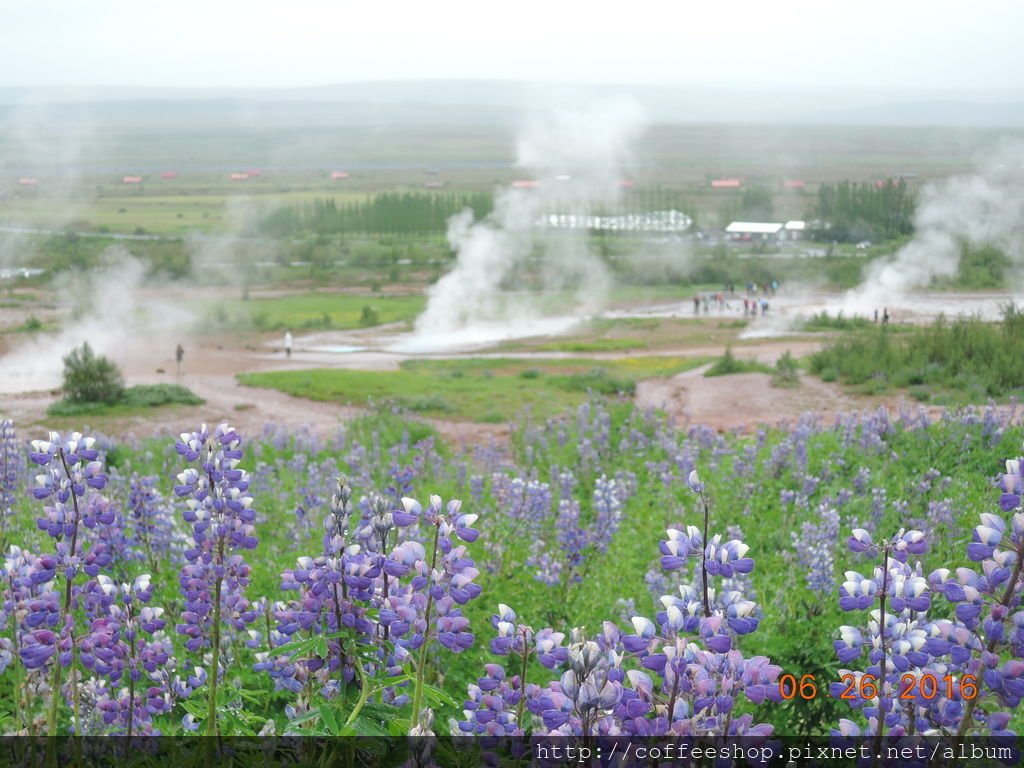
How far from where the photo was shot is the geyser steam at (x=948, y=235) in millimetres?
38781

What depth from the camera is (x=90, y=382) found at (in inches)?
797

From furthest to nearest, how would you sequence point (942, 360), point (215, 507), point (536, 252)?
point (536, 252) → point (942, 360) → point (215, 507)

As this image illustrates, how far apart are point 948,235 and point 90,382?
3445 cm

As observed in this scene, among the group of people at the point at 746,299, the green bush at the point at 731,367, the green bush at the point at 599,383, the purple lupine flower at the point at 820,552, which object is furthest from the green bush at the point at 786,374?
the group of people at the point at 746,299

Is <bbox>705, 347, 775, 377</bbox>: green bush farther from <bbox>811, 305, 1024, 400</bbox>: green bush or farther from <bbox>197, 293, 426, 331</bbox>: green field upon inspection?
<bbox>197, 293, 426, 331</bbox>: green field

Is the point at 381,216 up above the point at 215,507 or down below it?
below

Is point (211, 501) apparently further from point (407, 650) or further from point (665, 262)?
point (665, 262)

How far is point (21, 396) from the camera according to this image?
22.6m

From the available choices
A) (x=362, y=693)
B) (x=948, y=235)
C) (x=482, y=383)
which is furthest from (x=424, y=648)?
(x=948, y=235)

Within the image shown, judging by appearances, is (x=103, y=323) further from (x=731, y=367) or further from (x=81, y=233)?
(x=81, y=233)

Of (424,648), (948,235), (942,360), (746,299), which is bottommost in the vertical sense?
(746,299)

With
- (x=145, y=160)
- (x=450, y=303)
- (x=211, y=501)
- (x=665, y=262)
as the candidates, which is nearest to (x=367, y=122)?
(x=145, y=160)

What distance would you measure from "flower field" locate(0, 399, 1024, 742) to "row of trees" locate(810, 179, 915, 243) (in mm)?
50301

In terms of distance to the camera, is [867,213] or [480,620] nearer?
[480,620]
